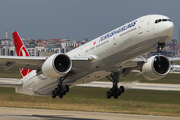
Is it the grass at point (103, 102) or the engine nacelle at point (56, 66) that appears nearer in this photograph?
the engine nacelle at point (56, 66)

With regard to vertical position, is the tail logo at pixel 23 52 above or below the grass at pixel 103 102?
above

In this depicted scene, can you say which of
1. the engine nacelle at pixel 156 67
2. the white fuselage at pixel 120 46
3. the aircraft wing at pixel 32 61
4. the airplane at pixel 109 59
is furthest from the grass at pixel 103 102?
the aircraft wing at pixel 32 61

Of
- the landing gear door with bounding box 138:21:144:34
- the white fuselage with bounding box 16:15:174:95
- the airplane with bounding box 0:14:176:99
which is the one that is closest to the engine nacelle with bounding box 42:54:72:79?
the airplane with bounding box 0:14:176:99

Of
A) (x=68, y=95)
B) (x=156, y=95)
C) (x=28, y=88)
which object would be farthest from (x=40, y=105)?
(x=156, y=95)

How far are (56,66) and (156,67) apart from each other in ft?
32.8

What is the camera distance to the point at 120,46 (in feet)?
88.9

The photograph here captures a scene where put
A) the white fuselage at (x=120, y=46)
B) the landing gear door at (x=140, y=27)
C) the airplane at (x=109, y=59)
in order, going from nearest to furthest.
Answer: the white fuselage at (x=120, y=46)
the airplane at (x=109, y=59)
the landing gear door at (x=140, y=27)

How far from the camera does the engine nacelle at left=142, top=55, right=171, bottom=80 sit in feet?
101

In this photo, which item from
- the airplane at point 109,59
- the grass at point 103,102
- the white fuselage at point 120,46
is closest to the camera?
the white fuselage at point 120,46

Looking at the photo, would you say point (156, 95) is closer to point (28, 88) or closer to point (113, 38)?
point (28, 88)

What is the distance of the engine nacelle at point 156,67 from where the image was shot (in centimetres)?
3086

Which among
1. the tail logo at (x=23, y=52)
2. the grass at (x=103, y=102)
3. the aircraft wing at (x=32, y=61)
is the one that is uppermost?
the tail logo at (x=23, y=52)

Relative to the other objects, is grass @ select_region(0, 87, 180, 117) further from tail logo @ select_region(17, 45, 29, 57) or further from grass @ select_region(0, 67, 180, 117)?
tail logo @ select_region(17, 45, 29, 57)

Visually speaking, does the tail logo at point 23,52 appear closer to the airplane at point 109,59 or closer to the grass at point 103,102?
the airplane at point 109,59
